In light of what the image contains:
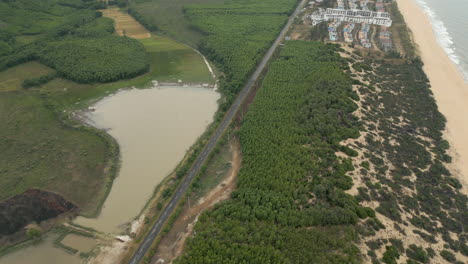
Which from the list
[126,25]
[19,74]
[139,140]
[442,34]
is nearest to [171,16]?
[126,25]

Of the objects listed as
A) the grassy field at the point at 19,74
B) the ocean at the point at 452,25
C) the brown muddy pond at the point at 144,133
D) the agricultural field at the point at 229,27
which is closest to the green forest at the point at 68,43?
the grassy field at the point at 19,74

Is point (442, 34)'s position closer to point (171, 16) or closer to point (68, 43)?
point (171, 16)

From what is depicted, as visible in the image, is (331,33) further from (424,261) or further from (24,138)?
(24,138)

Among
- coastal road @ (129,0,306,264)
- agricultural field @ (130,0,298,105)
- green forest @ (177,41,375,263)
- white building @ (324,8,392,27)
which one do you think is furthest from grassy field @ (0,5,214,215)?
white building @ (324,8,392,27)

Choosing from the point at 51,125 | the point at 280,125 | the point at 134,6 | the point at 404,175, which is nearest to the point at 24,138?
the point at 51,125

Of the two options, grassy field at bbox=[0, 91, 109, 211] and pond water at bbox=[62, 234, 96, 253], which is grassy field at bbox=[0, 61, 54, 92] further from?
pond water at bbox=[62, 234, 96, 253]
